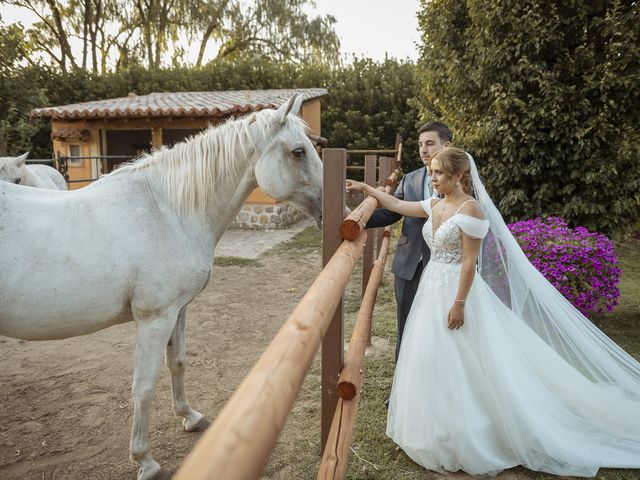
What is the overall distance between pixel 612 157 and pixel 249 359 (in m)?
4.68

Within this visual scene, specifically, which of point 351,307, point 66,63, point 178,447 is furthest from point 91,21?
point 178,447

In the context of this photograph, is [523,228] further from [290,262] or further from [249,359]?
[290,262]

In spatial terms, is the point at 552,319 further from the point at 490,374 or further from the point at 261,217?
the point at 261,217

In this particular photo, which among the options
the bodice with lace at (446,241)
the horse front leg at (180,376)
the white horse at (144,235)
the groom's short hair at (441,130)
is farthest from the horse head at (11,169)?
→ the bodice with lace at (446,241)

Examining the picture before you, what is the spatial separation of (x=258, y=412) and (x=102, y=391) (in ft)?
10.5

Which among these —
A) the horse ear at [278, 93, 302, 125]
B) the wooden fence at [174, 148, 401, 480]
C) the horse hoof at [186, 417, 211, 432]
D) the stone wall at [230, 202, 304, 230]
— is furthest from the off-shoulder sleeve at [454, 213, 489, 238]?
the stone wall at [230, 202, 304, 230]

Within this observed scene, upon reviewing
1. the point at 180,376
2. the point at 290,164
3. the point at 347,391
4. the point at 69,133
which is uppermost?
the point at 69,133

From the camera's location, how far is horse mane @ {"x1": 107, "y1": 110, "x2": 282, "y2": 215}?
7.87ft

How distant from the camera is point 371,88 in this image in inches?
552

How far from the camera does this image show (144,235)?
7.31ft

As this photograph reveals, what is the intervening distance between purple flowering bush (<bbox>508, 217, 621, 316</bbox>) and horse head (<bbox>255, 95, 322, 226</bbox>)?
2.84m

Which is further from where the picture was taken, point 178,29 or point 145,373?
point 178,29

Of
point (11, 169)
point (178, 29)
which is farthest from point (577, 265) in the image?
point (178, 29)

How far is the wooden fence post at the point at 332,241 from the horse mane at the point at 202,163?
0.82 m
